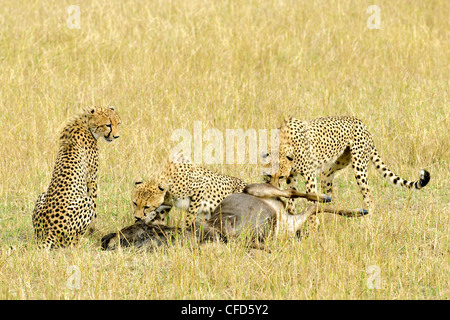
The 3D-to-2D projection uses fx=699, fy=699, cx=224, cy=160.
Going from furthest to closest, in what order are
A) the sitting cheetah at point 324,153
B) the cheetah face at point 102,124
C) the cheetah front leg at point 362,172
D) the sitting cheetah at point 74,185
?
the cheetah front leg at point 362,172 → the sitting cheetah at point 324,153 → the cheetah face at point 102,124 → the sitting cheetah at point 74,185

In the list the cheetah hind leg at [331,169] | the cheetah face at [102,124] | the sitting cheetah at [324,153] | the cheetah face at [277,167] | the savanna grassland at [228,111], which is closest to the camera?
the savanna grassland at [228,111]

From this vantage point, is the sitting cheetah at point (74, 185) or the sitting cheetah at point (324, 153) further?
the sitting cheetah at point (324, 153)

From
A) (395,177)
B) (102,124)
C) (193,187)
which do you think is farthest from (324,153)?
(102,124)

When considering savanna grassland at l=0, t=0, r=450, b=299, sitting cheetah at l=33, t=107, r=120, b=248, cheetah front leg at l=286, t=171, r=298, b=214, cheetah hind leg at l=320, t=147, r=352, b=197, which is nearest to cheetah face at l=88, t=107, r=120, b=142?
sitting cheetah at l=33, t=107, r=120, b=248

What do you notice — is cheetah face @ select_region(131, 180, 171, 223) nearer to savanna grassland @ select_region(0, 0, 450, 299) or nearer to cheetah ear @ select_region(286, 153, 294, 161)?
savanna grassland @ select_region(0, 0, 450, 299)

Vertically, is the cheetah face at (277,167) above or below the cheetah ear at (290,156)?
below

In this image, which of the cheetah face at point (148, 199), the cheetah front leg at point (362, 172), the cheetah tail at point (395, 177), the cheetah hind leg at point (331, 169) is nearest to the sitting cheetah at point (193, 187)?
the cheetah face at point (148, 199)

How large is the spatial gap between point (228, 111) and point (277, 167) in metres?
2.21

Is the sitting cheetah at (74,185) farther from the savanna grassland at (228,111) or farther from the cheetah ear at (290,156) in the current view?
the cheetah ear at (290,156)

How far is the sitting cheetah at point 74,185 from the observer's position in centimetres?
524

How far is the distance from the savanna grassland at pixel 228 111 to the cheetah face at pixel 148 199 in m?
0.33

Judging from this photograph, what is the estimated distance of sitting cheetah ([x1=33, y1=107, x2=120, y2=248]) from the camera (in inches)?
206

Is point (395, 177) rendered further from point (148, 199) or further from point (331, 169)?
point (148, 199)

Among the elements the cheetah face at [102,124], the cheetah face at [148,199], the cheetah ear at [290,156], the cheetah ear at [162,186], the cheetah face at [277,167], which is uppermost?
the cheetah face at [102,124]
